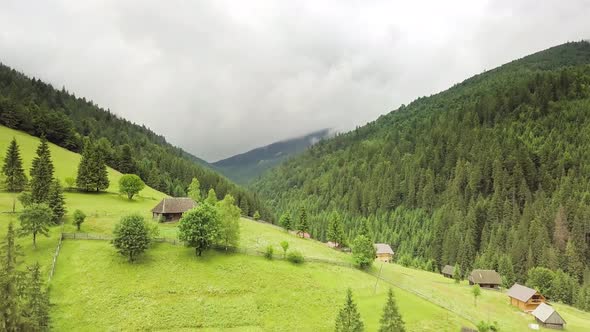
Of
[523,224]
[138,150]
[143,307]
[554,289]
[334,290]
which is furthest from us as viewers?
[138,150]

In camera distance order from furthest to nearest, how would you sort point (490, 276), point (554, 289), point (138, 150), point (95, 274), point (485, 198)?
1. point (138, 150)
2. point (485, 198)
3. point (554, 289)
4. point (490, 276)
5. point (95, 274)

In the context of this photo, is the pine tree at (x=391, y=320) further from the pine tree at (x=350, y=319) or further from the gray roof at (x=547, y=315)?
the gray roof at (x=547, y=315)

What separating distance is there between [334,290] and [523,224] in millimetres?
108864

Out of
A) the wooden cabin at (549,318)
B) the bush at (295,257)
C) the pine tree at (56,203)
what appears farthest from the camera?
the bush at (295,257)

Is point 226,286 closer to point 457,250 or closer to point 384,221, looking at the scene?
point 457,250

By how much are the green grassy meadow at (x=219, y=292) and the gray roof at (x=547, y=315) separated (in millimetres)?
2659

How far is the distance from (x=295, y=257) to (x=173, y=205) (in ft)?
117

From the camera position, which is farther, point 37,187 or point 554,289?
point 554,289

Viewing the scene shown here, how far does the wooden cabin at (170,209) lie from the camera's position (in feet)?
306

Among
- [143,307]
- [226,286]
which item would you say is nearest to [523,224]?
[226,286]

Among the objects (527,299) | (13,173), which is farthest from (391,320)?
(13,173)

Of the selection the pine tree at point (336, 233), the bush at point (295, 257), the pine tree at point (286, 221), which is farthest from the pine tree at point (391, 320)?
the pine tree at point (286, 221)

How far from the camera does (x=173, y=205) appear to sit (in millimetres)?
95688

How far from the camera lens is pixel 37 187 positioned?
3123 inches
